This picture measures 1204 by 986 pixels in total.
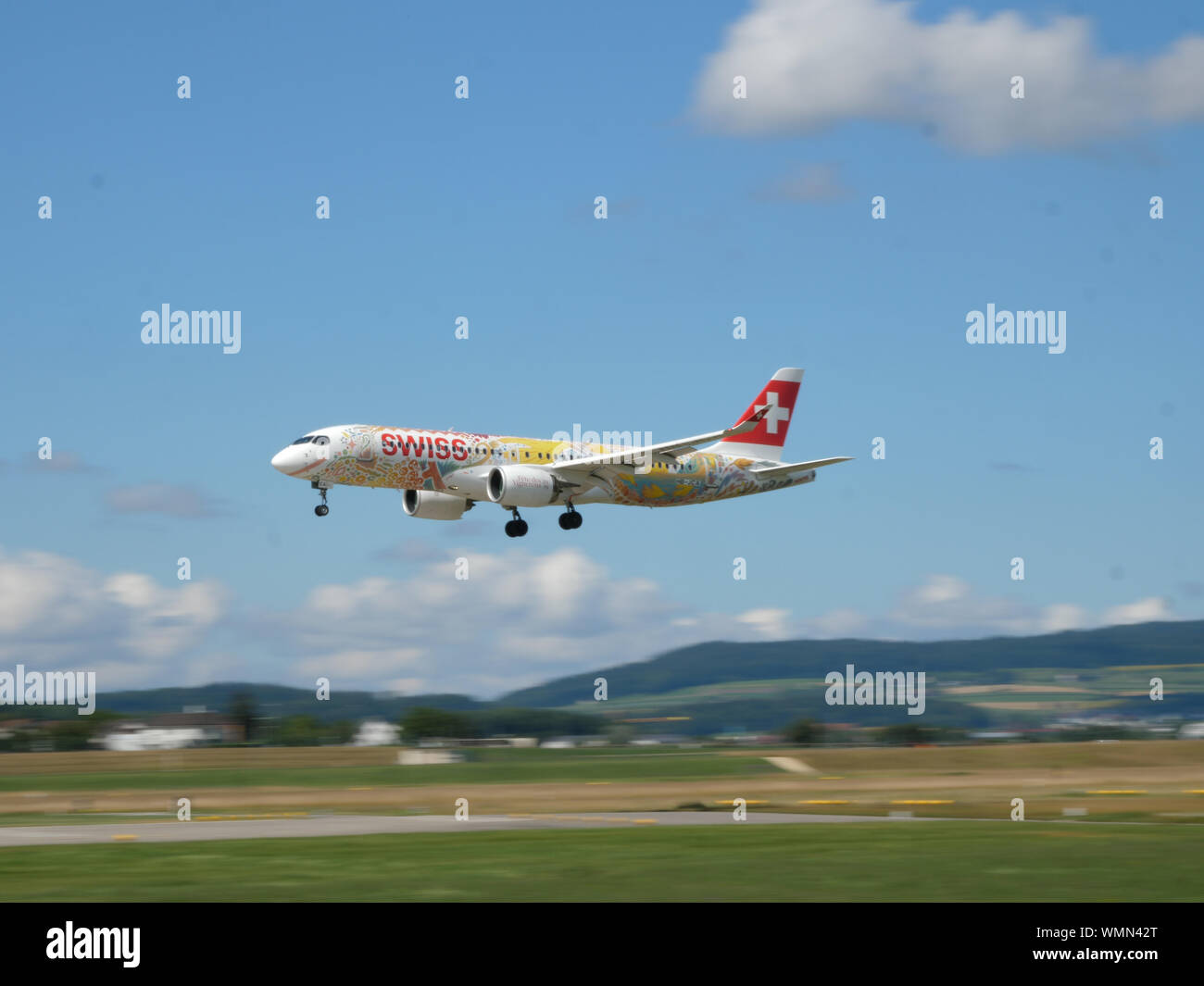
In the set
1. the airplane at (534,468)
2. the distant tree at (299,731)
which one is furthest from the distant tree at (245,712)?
the airplane at (534,468)

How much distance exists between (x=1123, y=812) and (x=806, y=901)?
73.9 ft

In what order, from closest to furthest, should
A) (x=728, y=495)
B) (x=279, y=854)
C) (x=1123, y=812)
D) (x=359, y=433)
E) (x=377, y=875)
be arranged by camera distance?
(x=377, y=875), (x=279, y=854), (x=1123, y=812), (x=359, y=433), (x=728, y=495)

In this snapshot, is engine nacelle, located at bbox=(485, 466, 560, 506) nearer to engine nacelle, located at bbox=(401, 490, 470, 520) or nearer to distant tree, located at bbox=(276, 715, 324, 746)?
engine nacelle, located at bbox=(401, 490, 470, 520)

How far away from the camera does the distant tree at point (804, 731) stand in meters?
89.9

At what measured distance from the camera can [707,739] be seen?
9325cm

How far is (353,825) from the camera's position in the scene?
1533 inches

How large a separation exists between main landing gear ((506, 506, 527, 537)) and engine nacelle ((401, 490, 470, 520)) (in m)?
1.97

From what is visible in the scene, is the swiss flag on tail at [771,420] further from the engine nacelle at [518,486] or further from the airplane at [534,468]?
the engine nacelle at [518,486]

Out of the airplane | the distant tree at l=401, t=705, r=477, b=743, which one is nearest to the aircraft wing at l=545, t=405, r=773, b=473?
the airplane

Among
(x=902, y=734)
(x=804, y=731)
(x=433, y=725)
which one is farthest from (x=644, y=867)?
(x=804, y=731)

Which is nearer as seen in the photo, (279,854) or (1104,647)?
(279,854)
